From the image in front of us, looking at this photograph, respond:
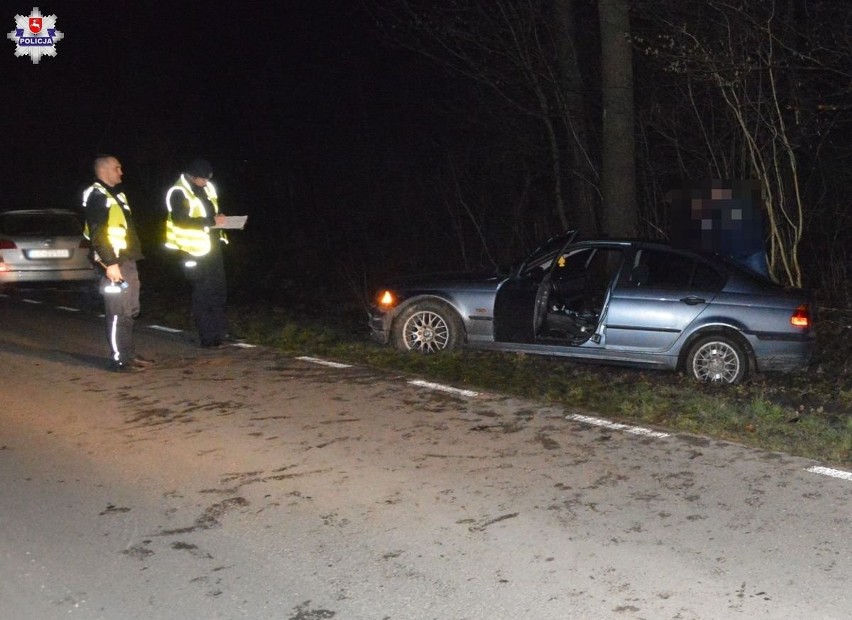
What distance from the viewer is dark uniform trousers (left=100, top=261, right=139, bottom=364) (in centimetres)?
989

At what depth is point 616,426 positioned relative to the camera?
779cm

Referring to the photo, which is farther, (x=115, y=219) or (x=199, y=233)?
(x=199, y=233)

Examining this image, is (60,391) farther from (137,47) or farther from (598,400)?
(137,47)

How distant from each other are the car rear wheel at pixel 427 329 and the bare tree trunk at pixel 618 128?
145 inches

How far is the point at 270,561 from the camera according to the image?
5.38 metres

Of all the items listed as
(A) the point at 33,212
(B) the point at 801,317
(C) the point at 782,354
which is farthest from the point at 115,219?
(A) the point at 33,212

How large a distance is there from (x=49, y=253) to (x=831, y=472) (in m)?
12.7

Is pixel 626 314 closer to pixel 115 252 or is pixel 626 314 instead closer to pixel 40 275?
pixel 115 252

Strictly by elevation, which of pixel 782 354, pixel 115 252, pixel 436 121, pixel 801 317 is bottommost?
pixel 782 354

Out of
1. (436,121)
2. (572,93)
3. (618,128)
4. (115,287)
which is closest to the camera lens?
(115,287)

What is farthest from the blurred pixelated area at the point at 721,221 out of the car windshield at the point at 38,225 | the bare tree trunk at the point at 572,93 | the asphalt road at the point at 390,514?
the car windshield at the point at 38,225

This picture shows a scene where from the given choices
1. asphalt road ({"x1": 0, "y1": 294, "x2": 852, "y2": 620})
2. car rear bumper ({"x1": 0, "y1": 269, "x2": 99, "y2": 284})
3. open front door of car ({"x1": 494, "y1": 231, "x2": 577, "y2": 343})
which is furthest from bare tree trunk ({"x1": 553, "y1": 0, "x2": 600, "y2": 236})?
car rear bumper ({"x1": 0, "y1": 269, "x2": 99, "y2": 284})

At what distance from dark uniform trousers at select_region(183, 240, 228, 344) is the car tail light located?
17.7 ft

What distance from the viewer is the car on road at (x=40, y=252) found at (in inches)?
634
